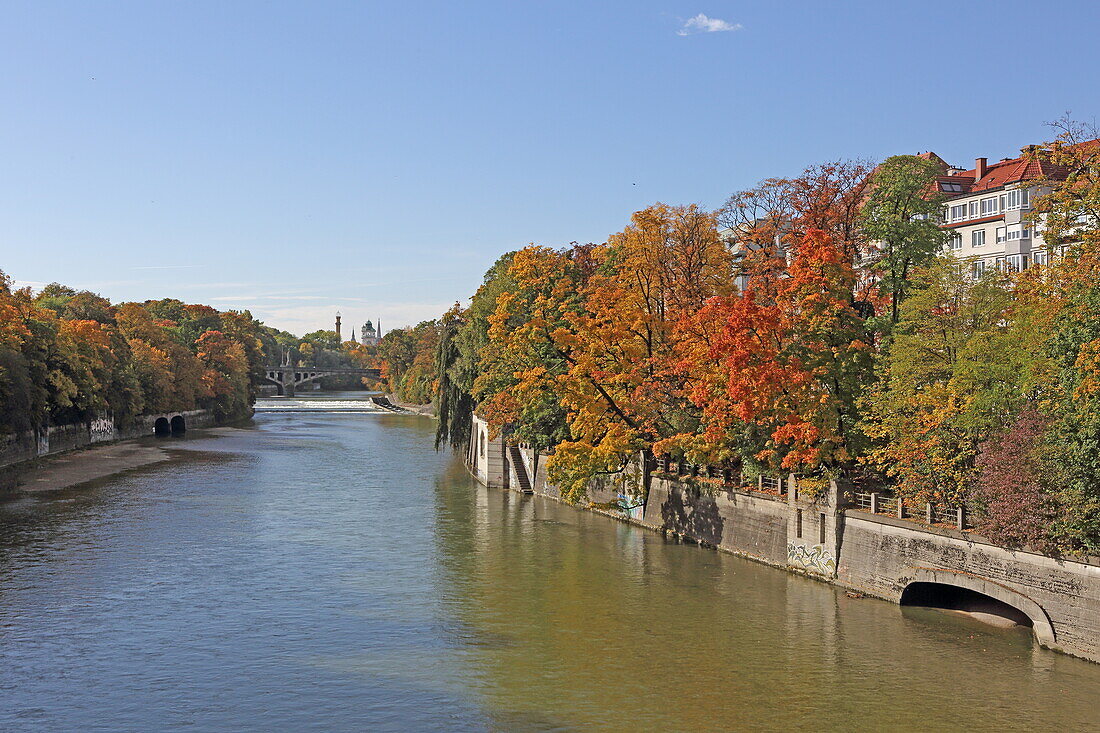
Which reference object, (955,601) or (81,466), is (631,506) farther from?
(81,466)

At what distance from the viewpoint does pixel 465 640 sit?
33312 millimetres

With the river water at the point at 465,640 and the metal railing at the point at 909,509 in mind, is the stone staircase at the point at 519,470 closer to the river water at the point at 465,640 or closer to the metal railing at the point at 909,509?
the river water at the point at 465,640

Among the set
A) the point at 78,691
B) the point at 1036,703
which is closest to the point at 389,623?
the point at 78,691

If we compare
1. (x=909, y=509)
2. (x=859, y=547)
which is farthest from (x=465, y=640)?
(x=909, y=509)

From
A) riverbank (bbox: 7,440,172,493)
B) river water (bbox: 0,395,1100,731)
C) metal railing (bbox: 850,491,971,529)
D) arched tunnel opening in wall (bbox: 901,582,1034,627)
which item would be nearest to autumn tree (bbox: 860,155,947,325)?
metal railing (bbox: 850,491,971,529)

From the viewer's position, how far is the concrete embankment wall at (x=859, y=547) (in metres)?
29.1

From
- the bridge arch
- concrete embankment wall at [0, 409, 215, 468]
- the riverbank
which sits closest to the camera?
the bridge arch

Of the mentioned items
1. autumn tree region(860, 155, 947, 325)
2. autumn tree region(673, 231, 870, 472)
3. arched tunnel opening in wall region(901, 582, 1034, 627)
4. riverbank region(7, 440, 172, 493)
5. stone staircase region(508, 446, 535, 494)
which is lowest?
arched tunnel opening in wall region(901, 582, 1034, 627)

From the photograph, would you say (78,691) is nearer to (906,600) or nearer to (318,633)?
(318,633)

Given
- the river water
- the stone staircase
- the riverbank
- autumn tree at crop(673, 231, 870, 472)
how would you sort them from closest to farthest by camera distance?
the river water → autumn tree at crop(673, 231, 870, 472) → the stone staircase → the riverbank

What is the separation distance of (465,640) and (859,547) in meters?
14.3

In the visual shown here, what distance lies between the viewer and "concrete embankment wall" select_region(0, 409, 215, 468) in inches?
3209

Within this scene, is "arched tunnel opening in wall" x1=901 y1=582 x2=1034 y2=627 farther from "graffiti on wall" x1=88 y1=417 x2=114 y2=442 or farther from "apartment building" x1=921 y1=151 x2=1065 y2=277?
"graffiti on wall" x1=88 y1=417 x2=114 y2=442

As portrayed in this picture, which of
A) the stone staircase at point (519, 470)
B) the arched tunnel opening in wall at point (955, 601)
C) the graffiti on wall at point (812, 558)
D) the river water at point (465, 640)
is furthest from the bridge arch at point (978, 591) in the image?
the stone staircase at point (519, 470)
